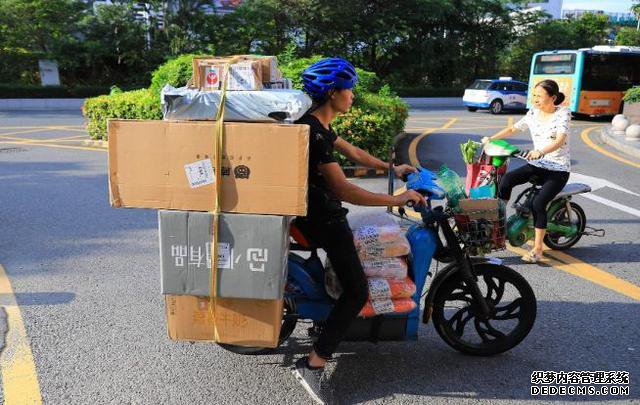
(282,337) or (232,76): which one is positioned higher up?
(232,76)

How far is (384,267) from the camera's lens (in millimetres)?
2959

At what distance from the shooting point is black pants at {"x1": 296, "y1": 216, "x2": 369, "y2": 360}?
8.93 ft

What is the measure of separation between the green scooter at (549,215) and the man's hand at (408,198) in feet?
8.15

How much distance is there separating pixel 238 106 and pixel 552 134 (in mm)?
3423

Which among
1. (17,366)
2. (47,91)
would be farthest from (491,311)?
(47,91)

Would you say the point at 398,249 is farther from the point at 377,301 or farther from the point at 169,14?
the point at 169,14

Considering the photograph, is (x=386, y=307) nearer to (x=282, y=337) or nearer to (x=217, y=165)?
(x=282, y=337)

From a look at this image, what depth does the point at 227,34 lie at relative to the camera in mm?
26812

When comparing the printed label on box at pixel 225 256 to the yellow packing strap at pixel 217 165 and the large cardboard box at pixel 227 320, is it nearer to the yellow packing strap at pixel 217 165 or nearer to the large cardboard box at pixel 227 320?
the yellow packing strap at pixel 217 165

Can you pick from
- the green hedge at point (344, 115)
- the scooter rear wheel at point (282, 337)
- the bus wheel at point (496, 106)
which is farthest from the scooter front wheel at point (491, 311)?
the bus wheel at point (496, 106)

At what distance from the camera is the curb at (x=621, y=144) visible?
11512 millimetres

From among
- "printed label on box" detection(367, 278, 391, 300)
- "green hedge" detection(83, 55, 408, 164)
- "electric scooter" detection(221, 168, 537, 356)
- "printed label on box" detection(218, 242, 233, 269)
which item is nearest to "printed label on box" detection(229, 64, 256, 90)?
"printed label on box" detection(218, 242, 233, 269)

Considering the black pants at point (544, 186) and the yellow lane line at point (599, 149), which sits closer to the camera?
the black pants at point (544, 186)

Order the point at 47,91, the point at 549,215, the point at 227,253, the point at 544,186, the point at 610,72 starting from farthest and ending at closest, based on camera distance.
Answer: the point at 47,91 < the point at 610,72 < the point at 549,215 < the point at 544,186 < the point at 227,253
